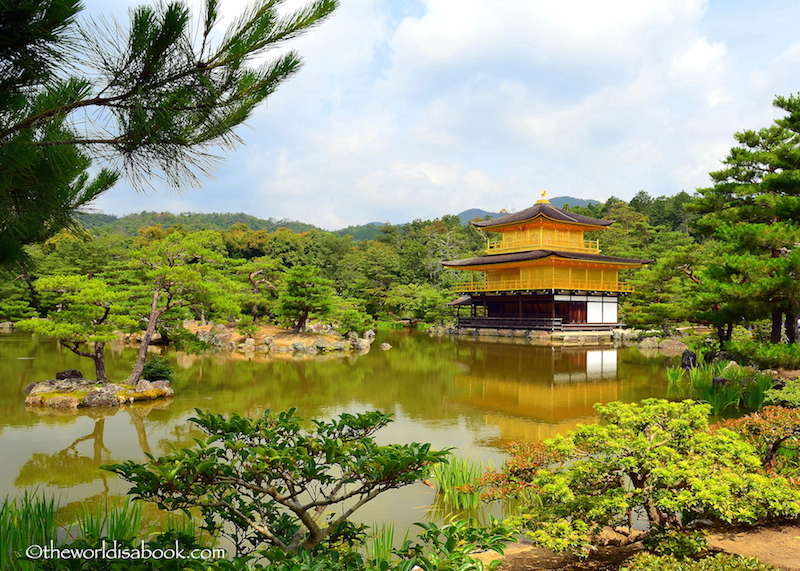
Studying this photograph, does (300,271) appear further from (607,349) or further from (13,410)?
(607,349)

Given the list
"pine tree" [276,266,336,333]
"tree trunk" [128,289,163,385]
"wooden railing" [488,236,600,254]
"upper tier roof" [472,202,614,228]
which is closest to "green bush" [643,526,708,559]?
"tree trunk" [128,289,163,385]

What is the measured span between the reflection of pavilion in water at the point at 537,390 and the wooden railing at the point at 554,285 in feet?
19.5

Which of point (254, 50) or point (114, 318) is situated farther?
point (114, 318)

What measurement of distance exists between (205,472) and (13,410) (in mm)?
8049

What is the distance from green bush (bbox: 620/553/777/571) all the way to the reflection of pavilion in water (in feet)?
13.3

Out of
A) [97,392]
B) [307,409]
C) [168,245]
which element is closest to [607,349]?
[307,409]

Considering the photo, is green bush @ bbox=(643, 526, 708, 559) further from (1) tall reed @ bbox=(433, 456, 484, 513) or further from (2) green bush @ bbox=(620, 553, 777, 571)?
(1) tall reed @ bbox=(433, 456, 484, 513)

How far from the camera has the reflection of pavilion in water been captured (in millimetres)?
7772

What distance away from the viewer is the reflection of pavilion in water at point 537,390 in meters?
7.77

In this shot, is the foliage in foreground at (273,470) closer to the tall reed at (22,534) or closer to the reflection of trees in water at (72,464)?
the tall reed at (22,534)

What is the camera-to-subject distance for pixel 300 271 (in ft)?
57.7

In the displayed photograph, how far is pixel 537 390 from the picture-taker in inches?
418

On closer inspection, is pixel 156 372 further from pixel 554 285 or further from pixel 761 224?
pixel 554 285

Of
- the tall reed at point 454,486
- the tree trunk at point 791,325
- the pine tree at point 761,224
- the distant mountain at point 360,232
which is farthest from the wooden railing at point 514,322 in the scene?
the distant mountain at point 360,232
